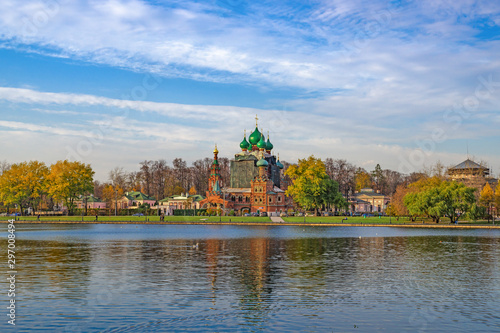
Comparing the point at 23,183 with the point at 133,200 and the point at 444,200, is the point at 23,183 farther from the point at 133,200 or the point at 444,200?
the point at 444,200

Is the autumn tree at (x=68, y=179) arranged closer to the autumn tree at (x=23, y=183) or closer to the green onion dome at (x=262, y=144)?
the autumn tree at (x=23, y=183)

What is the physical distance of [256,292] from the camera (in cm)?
2405

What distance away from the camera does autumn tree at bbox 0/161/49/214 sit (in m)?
120

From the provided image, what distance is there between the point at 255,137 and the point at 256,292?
435ft

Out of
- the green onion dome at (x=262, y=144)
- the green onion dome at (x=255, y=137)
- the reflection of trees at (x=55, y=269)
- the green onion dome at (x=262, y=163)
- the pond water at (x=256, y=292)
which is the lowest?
the pond water at (x=256, y=292)

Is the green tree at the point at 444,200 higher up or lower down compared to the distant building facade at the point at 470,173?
Result: lower down

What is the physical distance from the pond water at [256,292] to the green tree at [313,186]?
6956cm

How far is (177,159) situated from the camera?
173m

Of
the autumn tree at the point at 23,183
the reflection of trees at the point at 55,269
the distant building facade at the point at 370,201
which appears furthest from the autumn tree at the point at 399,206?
the autumn tree at the point at 23,183

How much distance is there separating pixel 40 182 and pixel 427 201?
8584 centimetres

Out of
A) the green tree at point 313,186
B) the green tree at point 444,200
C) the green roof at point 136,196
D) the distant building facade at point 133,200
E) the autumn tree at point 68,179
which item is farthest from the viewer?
the green roof at point 136,196

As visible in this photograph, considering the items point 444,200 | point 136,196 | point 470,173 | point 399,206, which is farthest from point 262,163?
point 444,200

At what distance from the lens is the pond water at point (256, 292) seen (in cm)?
1847

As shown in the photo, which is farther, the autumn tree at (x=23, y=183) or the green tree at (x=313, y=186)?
the autumn tree at (x=23, y=183)
